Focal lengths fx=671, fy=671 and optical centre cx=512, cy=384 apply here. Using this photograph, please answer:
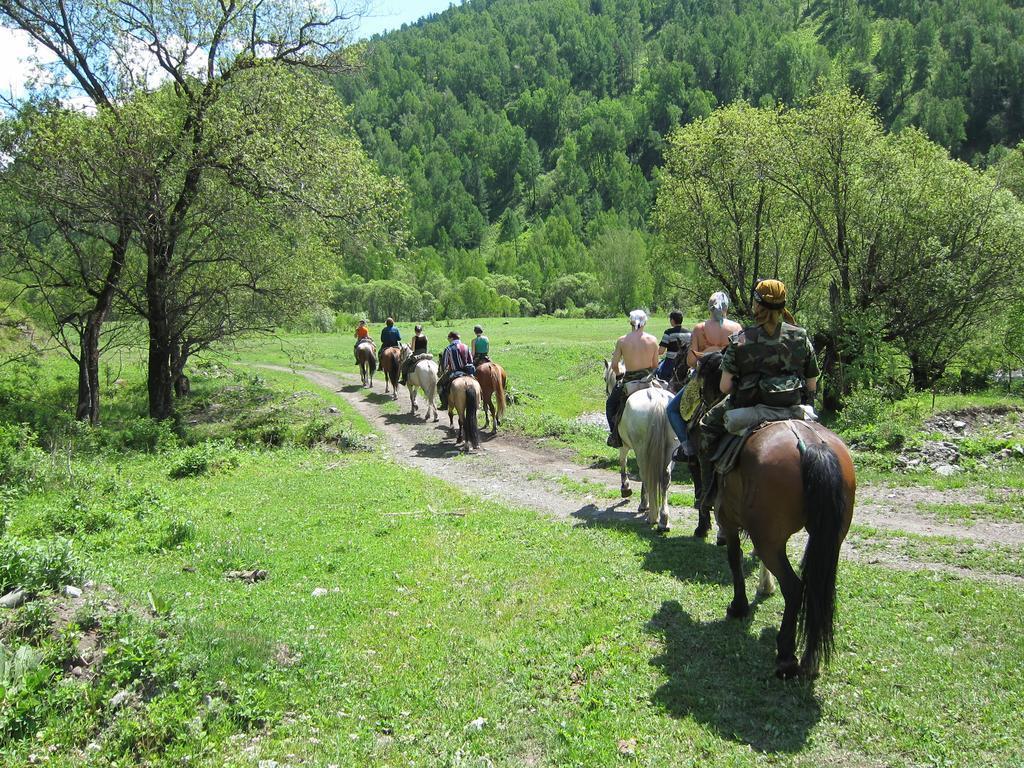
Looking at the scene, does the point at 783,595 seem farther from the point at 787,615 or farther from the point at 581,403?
the point at 581,403

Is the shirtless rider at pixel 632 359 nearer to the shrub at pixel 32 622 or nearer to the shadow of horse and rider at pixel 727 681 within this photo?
the shadow of horse and rider at pixel 727 681

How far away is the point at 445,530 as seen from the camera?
36.2 feet

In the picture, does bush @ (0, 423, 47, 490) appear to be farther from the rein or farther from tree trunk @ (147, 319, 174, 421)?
the rein

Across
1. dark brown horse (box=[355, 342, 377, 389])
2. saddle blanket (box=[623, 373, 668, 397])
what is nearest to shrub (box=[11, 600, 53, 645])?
saddle blanket (box=[623, 373, 668, 397])

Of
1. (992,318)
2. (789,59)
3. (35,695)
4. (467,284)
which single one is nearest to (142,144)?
(35,695)

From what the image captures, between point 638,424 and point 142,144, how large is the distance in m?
15.8

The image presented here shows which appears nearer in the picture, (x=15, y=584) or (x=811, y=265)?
(x=15, y=584)

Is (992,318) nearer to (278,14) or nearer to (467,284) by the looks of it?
(278,14)

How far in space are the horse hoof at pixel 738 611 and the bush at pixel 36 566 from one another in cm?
687

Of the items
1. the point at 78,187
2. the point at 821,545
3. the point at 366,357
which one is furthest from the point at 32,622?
the point at 366,357

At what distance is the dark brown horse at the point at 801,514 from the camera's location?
571 cm

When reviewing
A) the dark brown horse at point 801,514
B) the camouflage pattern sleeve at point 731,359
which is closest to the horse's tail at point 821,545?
the dark brown horse at point 801,514

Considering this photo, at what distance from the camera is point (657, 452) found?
10.4m

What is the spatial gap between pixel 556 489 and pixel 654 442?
4.25m
